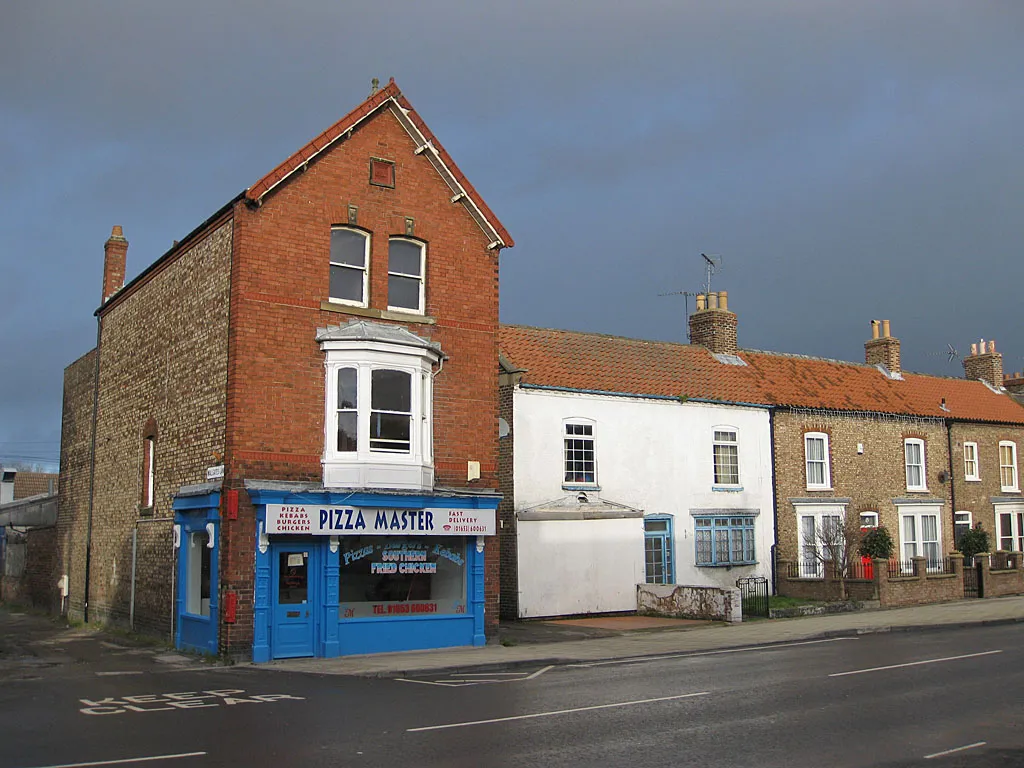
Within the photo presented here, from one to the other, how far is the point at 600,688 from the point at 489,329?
396 inches

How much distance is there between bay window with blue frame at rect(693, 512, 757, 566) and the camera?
30859 millimetres

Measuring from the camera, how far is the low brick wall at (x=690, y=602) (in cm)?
2605

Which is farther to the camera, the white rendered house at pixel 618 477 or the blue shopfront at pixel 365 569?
the white rendered house at pixel 618 477

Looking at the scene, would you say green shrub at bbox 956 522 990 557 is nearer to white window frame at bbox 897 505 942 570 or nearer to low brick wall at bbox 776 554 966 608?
white window frame at bbox 897 505 942 570

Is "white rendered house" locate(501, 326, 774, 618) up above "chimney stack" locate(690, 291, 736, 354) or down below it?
below

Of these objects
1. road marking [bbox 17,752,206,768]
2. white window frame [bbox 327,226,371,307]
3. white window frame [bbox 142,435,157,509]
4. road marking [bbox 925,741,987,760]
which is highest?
white window frame [bbox 327,226,371,307]

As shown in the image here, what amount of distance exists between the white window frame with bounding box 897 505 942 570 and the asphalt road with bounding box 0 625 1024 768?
62.1 feet

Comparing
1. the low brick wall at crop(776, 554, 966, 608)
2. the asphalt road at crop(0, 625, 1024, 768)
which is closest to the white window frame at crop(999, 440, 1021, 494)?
the low brick wall at crop(776, 554, 966, 608)

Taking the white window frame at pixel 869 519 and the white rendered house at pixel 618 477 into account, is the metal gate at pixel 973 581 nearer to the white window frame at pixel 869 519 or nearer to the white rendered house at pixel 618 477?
the white window frame at pixel 869 519

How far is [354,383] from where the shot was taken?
A: 66.8 feet

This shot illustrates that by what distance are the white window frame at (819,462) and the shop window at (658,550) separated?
259 inches

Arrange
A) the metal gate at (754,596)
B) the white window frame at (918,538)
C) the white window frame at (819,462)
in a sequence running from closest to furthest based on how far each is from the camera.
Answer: the metal gate at (754,596) < the white window frame at (819,462) < the white window frame at (918,538)

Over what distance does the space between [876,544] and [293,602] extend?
21.9 m

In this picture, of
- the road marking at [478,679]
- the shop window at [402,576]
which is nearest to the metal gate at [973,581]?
the shop window at [402,576]
